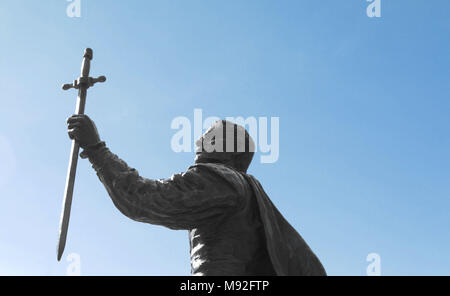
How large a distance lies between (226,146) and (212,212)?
0.88 meters

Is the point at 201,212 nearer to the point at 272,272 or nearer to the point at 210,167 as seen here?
the point at 210,167

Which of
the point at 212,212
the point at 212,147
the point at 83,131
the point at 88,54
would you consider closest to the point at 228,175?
the point at 212,212

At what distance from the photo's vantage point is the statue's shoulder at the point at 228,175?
5830 mm

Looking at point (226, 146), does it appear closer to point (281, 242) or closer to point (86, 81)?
point (281, 242)

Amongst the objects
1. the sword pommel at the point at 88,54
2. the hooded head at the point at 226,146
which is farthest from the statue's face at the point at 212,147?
the sword pommel at the point at 88,54

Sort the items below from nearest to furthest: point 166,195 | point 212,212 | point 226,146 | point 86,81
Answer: point 166,195, point 212,212, point 86,81, point 226,146

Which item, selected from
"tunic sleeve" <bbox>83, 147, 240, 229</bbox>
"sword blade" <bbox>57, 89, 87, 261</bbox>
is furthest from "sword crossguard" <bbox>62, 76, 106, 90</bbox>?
"tunic sleeve" <bbox>83, 147, 240, 229</bbox>

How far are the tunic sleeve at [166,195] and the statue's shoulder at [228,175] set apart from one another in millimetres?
32

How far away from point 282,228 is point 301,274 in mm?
477

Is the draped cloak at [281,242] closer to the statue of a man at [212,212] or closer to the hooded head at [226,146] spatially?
the statue of a man at [212,212]

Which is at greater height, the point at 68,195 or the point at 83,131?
the point at 83,131

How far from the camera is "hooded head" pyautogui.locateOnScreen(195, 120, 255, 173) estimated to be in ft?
20.7

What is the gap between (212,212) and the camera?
5.72 meters
